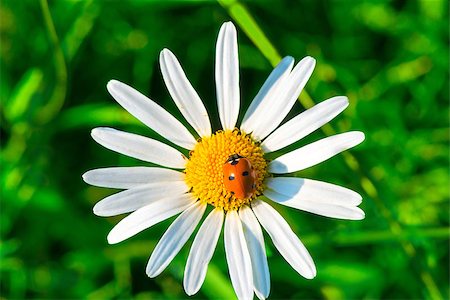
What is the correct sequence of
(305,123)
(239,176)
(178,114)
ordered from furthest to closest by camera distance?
1. (178,114)
2. (305,123)
3. (239,176)

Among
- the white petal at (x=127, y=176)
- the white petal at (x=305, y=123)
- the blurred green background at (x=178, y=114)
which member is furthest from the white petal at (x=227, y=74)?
the blurred green background at (x=178, y=114)

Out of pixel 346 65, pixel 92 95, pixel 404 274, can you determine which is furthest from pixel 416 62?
pixel 92 95

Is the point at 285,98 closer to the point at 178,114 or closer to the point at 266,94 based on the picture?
the point at 266,94

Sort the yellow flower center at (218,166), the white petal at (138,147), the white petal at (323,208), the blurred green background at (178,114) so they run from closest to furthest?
1. the white petal at (323,208)
2. the white petal at (138,147)
3. the yellow flower center at (218,166)
4. the blurred green background at (178,114)

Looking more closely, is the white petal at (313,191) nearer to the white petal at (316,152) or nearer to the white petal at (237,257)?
the white petal at (316,152)

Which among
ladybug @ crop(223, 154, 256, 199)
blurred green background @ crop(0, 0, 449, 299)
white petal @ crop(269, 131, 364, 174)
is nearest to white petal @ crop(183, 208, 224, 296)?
ladybug @ crop(223, 154, 256, 199)

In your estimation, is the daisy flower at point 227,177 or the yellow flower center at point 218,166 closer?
the daisy flower at point 227,177

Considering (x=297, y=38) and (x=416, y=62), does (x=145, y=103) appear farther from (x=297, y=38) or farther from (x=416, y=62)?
(x=416, y=62)

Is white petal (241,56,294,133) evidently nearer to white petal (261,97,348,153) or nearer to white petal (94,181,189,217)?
white petal (261,97,348,153)

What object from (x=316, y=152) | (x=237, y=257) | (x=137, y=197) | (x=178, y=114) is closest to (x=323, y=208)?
(x=316, y=152)
